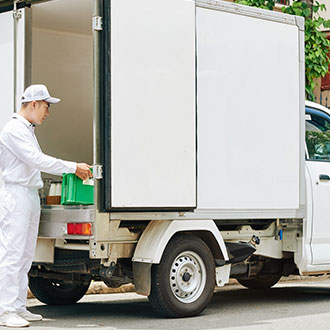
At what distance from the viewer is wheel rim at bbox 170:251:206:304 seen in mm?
8227

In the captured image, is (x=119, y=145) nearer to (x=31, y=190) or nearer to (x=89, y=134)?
(x=31, y=190)

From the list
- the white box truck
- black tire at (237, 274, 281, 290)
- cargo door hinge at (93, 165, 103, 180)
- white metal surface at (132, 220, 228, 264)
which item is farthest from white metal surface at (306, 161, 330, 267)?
cargo door hinge at (93, 165, 103, 180)

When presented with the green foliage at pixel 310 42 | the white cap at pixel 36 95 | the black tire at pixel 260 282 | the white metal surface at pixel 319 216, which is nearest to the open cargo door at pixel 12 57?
the white cap at pixel 36 95

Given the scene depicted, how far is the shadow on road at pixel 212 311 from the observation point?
7.97 m

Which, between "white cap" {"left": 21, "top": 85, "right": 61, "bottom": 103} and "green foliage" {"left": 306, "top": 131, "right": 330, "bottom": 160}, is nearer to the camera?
"white cap" {"left": 21, "top": 85, "right": 61, "bottom": 103}

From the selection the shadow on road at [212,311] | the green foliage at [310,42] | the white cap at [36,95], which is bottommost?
the shadow on road at [212,311]

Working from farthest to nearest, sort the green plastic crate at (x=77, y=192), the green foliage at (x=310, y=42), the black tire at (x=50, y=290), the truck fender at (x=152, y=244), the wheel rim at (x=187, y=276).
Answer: the green foliage at (x=310, y=42)
the black tire at (x=50, y=290)
the wheel rim at (x=187, y=276)
the truck fender at (x=152, y=244)
the green plastic crate at (x=77, y=192)

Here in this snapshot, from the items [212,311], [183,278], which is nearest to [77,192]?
[183,278]

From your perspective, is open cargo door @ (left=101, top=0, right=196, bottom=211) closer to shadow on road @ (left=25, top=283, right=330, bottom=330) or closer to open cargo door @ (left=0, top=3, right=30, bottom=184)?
shadow on road @ (left=25, top=283, right=330, bottom=330)

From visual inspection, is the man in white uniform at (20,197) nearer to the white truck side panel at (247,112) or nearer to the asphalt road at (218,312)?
the asphalt road at (218,312)

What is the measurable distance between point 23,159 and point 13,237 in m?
0.66

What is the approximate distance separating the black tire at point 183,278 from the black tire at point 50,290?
5.01 feet

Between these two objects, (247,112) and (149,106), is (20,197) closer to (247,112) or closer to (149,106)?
(149,106)

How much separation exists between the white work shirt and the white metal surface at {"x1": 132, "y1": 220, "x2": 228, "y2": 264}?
36.1 inches
